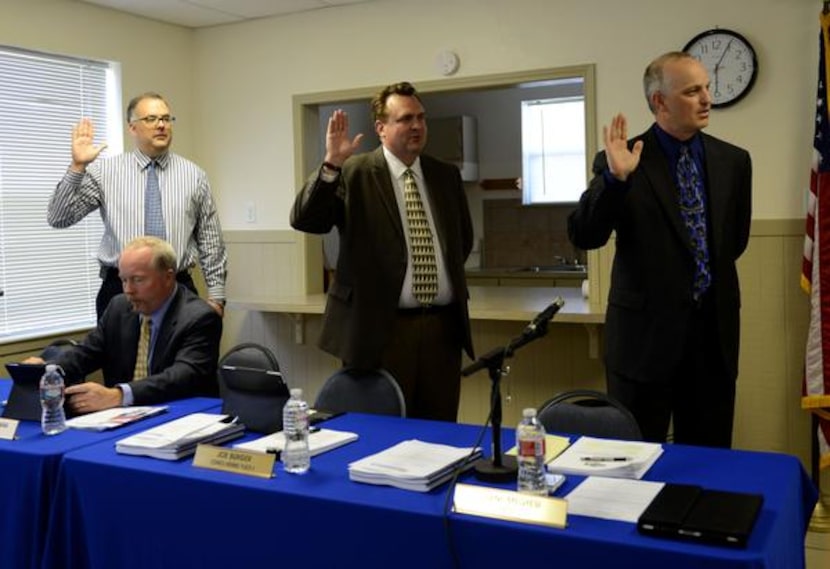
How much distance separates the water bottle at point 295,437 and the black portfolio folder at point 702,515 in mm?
743

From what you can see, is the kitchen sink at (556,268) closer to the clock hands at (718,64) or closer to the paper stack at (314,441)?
the clock hands at (718,64)

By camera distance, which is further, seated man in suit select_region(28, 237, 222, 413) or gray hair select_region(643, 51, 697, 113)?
seated man in suit select_region(28, 237, 222, 413)

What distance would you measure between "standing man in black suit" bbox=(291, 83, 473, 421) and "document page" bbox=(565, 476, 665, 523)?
1.27m

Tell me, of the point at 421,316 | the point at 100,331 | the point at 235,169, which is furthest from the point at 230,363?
the point at 235,169

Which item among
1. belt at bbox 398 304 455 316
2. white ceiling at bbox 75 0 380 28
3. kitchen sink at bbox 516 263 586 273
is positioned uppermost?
white ceiling at bbox 75 0 380 28

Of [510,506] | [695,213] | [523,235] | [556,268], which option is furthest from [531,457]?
[523,235]

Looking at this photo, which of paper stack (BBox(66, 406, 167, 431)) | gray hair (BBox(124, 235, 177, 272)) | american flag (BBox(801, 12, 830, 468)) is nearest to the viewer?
paper stack (BBox(66, 406, 167, 431))

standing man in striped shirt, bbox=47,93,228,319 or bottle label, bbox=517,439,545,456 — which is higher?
standing man in striped shirt, bbox=47,93,228,319

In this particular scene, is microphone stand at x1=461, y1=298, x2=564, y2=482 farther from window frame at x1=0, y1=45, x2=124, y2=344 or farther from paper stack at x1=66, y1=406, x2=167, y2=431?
window frame at x1=0, y1=45, x2=124, y2=344

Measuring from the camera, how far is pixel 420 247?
3021mm

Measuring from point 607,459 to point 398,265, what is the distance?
48.8 inches

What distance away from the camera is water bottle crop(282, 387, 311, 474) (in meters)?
1.92

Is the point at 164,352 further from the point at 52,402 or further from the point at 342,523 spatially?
the point at 342,523

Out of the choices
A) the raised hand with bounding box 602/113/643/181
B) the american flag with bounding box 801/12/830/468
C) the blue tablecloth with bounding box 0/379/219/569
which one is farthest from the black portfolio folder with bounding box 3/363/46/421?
the american flag with bounding box 801/12/830/468
